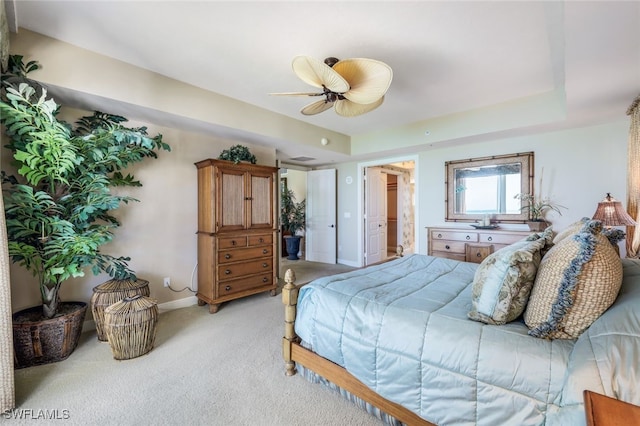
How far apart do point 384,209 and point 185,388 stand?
517cm

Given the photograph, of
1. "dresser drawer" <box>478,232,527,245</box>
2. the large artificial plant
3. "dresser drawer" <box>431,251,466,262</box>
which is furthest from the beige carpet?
"dresser drawer" <box>478,232,527,245</box>

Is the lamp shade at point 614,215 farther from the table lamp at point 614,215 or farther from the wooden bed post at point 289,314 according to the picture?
the wooden bed post at point 289,314

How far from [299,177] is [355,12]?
542 cm

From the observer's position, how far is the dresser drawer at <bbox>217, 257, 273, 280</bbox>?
3.36 m

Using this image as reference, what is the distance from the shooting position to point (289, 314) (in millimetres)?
1999

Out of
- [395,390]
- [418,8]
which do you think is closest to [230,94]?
[418,8]

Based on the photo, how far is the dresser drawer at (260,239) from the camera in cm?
364

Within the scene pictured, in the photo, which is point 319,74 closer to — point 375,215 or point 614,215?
point 614,215

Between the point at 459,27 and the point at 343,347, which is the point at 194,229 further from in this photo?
the point at 459,27

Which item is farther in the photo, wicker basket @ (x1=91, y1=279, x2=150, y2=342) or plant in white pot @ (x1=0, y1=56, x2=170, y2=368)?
wicker basket @ (x1=91, y1=279, x2=150, y2=342)

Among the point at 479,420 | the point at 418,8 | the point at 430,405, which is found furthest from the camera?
the point at 418,8

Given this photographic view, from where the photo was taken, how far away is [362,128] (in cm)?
454

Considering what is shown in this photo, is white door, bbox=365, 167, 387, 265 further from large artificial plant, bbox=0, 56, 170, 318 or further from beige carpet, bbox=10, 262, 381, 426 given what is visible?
large artificial plant, bbox=0, 56, 170, 318

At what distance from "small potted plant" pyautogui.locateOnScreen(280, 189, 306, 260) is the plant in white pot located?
13.4 ft
